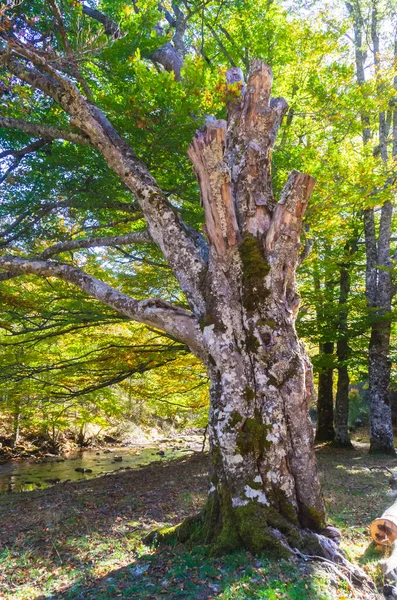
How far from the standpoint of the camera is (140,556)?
12.9 ft

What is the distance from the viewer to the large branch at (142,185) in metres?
4.70

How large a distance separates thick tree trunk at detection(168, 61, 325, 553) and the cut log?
68 centimetres

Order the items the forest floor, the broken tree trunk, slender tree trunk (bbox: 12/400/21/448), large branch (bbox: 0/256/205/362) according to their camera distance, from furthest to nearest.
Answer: slender tree trunk (bbox: 12/400/21/448) < large branch (bbox: 0/256/205/362) < the broken tree trunk < the forest floor

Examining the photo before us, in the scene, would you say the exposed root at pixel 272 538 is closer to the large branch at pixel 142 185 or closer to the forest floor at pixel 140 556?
the forest floor at pixel 140 556

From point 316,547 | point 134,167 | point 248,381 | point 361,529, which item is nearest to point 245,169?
point 134,167

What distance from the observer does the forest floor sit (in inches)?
122

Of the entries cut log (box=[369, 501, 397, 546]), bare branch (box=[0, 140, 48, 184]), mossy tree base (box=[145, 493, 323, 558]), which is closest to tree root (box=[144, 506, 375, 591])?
mossy tree base (box=[145, 493, 323, 558])

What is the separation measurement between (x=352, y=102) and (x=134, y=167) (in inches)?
233

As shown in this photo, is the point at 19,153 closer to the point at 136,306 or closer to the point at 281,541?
the point at 136,306

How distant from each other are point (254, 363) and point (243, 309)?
1.88 ft

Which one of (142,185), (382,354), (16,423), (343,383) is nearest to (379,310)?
(382,354)

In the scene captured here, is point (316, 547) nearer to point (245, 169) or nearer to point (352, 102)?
point (245, 169)

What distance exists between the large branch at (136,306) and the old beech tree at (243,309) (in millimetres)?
16

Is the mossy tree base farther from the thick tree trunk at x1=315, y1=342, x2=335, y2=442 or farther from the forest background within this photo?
the thick tree trunk at x1=315, y1=342, x2=335, y2=442
